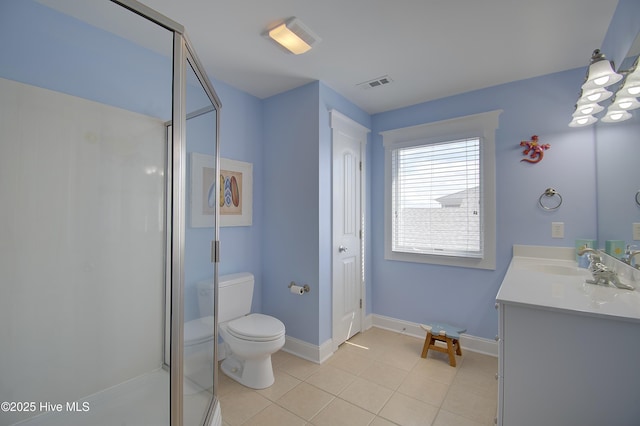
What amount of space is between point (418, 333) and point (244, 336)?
1.85 metres

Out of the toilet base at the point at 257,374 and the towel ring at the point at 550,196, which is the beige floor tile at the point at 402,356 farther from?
the towel ring at the point at 550,196

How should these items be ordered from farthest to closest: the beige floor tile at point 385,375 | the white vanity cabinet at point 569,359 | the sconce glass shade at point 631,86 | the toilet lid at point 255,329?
1. the beige floor tile at point 385,375
2. the toilet lid at point 255,329
3. the sconce glass shade at point 631,86
4. the white vanity cabinet at point 569,359

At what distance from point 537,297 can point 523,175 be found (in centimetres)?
161

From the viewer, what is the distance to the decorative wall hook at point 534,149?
2297mm

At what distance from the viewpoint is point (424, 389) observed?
199 cm

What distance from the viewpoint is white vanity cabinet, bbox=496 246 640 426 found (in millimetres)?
973

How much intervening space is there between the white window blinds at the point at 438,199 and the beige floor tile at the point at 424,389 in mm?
1154

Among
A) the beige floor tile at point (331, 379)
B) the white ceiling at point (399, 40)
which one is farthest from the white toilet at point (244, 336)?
the white ceiling at point (399, 40)

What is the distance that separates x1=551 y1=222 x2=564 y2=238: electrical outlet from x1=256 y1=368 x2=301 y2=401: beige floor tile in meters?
2.35

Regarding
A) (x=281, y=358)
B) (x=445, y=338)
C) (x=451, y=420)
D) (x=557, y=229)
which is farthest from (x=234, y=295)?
(x=557, y=229)

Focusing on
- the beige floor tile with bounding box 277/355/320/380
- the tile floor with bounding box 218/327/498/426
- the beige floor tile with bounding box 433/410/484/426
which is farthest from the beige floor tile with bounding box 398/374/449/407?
the beige floor tile with bounding box 277/355/320/380

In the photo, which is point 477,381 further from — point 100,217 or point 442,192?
point 100,217

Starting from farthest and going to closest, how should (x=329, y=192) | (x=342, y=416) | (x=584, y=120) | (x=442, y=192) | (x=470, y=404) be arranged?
(x=442, y=192)
(x=329, y=192)
(x=584, y=120)
(x=470, y=404)
(x=342, y=416)

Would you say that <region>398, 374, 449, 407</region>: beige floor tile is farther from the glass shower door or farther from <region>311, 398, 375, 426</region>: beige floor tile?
the glass shower door
